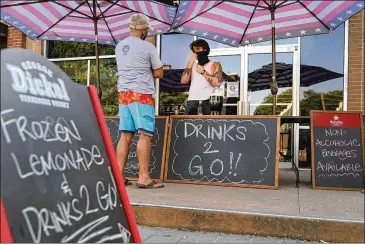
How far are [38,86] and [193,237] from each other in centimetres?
183

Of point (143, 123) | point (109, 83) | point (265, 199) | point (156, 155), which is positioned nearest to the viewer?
point (265, 199)

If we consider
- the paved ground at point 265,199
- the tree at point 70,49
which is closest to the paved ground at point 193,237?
the paved ground at point 265,199

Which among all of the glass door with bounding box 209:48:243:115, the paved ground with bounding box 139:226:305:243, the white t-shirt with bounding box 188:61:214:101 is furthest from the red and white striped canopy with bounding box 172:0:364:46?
the paved ground with bounding box 139:226:305:243

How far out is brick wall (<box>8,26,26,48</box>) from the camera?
903cm

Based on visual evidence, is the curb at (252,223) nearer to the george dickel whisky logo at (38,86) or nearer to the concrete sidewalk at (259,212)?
the concrete sidewalk at (259,212)

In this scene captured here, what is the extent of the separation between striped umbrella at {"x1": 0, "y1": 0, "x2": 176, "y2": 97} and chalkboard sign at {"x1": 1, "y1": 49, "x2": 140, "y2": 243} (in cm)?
319

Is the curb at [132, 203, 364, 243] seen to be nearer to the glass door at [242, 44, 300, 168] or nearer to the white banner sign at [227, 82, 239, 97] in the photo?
the glass door at [242, 44, 300, 168]

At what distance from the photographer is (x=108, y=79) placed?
28.5 feet

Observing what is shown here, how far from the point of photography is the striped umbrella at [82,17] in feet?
17.2

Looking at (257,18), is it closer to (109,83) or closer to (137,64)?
(137,64)

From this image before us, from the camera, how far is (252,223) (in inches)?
123

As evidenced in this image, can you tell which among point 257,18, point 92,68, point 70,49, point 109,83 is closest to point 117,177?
point 257,18

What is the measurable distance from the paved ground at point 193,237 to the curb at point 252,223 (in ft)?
0.15

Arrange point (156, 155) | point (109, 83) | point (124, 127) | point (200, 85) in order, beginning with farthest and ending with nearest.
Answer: point (109, 83), point (200, 85), point (156, 155), point (124, 127)
